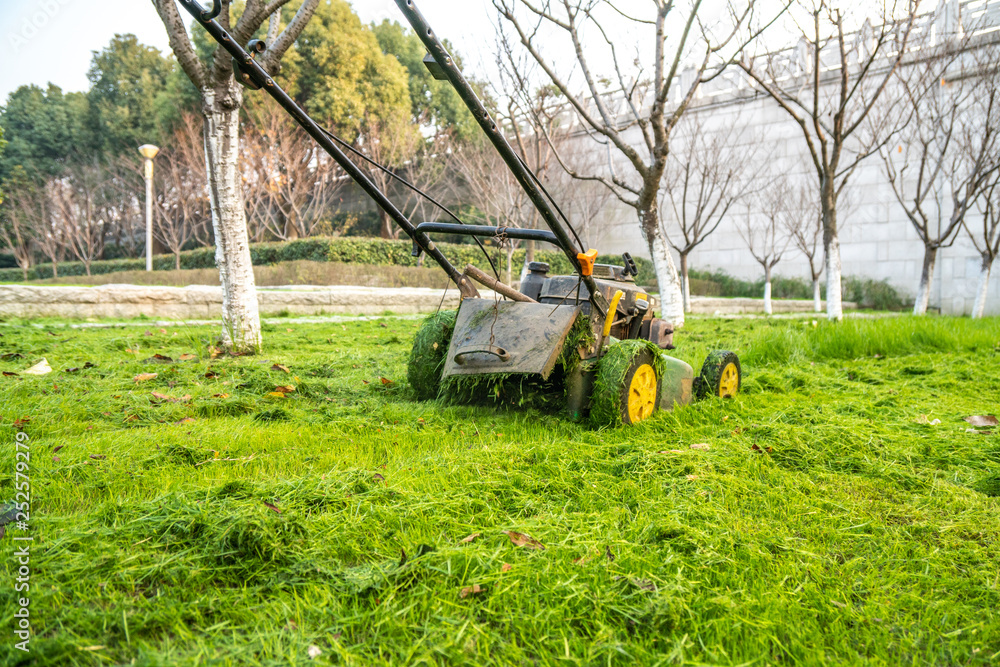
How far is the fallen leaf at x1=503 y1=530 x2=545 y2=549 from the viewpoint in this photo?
2223 mm

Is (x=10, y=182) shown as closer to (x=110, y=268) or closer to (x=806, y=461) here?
(x=110, y=268)

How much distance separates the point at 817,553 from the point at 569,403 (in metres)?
2.01

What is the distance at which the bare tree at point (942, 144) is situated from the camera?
13.5 m

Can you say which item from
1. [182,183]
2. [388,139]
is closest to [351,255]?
[388,139]

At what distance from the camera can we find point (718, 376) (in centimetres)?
495

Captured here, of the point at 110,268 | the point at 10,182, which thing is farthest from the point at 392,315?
the point at 10,182

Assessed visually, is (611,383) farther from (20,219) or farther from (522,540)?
(20,219)

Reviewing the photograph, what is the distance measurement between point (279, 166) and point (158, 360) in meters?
19.1

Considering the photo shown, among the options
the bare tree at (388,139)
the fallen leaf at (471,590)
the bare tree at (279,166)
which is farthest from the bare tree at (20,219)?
the fallen leaf at (471,590)

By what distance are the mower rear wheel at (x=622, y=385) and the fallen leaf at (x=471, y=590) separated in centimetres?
209

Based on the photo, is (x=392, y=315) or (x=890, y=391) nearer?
(x=890, y=391)

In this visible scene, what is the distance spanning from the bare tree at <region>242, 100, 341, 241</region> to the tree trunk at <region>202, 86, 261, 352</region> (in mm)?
16169

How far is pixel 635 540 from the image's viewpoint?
235 cm

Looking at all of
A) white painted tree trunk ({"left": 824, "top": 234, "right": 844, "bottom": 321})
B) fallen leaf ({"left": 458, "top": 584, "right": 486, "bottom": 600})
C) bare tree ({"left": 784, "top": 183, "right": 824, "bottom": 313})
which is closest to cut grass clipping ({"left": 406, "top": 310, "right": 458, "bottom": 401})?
fallen leaf ({"left": 458, "top": 584, "right": 486, "bottom": 600})
